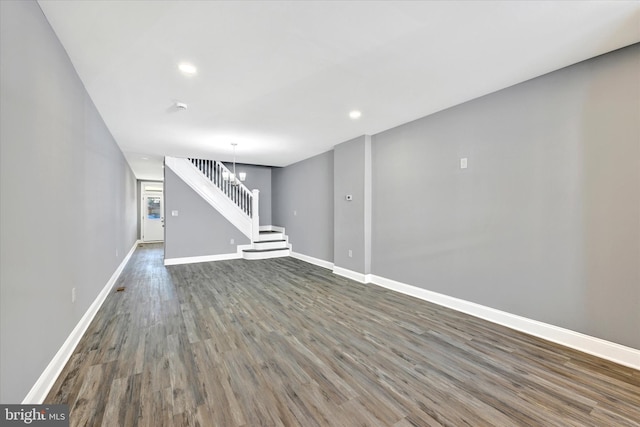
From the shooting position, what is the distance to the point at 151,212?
36.1 feet

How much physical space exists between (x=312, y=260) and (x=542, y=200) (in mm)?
4812

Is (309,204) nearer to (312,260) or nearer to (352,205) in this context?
(312,260)

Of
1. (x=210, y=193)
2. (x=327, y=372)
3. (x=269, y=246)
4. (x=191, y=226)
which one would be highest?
(x=210, y=193)

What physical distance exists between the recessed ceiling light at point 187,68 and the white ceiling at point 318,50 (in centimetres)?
6

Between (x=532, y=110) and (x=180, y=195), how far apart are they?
270 inches

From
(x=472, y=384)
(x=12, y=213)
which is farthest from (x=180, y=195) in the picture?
(x=472, y=384)

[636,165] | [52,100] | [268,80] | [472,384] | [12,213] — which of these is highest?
[268,80]

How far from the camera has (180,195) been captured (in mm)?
6570

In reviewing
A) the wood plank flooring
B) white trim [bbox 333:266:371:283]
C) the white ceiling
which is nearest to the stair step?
white trim [bbox 333:266:371:283]

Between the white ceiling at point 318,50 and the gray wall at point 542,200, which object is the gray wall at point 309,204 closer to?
the gray wall at point 542,200

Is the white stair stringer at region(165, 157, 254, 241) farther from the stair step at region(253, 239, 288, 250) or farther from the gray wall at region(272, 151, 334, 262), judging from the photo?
the gray wall at region(272, 151, 334, 262)

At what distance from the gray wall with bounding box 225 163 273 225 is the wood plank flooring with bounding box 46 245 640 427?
527cm

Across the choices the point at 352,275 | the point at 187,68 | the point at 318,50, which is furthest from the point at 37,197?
the point at 352,275

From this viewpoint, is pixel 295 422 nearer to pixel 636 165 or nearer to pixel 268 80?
pixel 268 80
